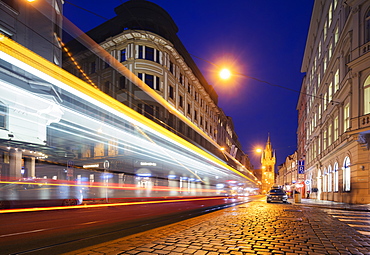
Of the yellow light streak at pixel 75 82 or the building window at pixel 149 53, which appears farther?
the building window at pixel 149 53

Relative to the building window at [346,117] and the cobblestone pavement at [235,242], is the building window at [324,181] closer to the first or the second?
the building window at [346,117]

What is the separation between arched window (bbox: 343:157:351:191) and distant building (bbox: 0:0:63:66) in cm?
2393

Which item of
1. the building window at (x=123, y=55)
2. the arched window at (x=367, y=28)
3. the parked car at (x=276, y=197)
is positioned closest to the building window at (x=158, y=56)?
the building window at (x=123, y=55)

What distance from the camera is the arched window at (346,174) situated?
2544 cm

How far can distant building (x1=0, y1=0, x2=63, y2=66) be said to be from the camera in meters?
15.0

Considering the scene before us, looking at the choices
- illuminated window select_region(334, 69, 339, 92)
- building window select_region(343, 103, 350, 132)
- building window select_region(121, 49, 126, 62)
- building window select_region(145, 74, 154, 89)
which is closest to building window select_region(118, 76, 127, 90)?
building window select_region(343, 103, 350, 132)

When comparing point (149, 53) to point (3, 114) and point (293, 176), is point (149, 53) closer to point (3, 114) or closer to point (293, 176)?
point (3, 114)

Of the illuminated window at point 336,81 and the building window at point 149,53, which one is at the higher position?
the building window at point 149,53

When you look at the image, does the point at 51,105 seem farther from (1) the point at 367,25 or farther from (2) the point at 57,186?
(1) the point at 367,25

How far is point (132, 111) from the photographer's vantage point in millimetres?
12812

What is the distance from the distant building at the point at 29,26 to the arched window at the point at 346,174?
23.9 meters

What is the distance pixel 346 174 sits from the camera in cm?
2636

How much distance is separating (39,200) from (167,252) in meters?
8.51

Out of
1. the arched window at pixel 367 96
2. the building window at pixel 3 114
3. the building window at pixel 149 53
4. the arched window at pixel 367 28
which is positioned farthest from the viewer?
the building window at pixel 149 53
